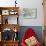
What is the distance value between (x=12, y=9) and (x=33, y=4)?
0.71 metres

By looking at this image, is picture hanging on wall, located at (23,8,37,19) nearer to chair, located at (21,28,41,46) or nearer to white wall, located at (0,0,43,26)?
white wall, located at (0,0,43,26)

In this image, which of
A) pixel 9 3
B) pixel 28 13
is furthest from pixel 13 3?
pixel 28 13

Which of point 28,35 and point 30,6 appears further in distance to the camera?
point 30,6

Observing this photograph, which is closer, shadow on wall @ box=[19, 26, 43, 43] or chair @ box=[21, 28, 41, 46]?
chair @ box=[21, 28, 41, 46]

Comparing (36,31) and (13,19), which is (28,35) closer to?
(36,31)

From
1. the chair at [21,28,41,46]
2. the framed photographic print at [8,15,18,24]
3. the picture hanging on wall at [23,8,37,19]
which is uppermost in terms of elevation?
the picture hanging on wall at [23,8,37,19]

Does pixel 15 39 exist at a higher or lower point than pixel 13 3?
lower

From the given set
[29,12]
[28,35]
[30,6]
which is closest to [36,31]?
[28,35]

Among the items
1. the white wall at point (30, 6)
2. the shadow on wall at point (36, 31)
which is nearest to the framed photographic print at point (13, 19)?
the white wall at point (30, 6)

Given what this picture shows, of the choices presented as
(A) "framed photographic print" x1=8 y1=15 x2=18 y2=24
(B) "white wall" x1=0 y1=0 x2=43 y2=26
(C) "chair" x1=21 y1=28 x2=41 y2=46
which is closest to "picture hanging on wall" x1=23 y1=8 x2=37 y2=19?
(B) "white wall" x1=0 y1=0 x2=43 y2=26

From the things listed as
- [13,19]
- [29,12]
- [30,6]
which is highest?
[30,6]

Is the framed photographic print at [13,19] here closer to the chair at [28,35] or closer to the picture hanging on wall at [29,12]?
the picture hanging on wall at [29,12]

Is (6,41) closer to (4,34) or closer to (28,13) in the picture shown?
(4,34)

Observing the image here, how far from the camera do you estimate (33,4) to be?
16.9 ft
